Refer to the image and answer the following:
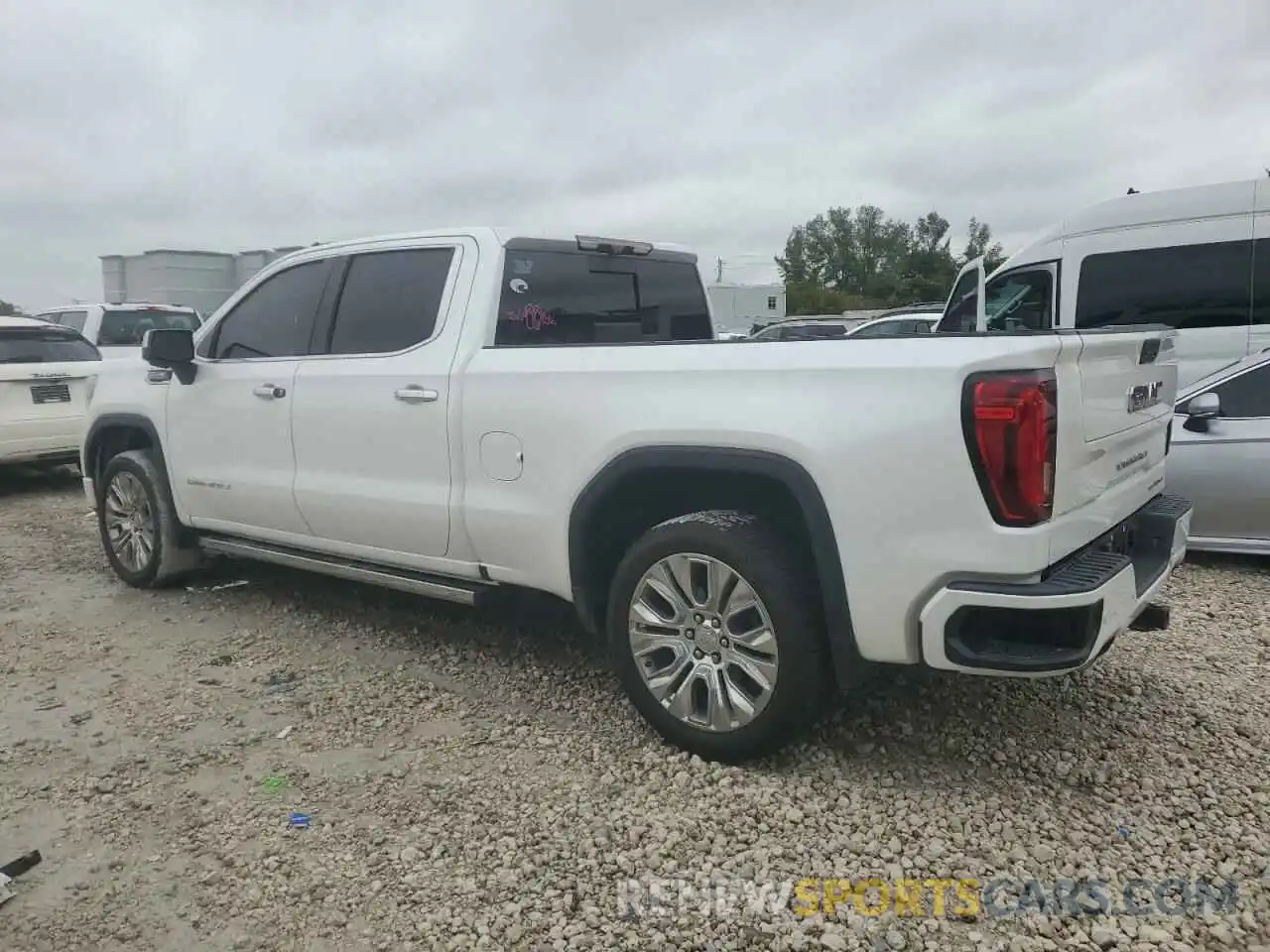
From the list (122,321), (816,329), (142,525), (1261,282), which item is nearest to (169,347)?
(142,525)

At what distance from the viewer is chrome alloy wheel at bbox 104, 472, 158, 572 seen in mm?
5539

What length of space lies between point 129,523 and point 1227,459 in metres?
6.24

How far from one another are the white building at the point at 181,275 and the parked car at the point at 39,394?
31.6 feet

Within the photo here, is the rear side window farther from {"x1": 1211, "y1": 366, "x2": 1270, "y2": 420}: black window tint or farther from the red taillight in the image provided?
{"x1": 1211, "y1": 366, "x2": 1270, "y2": 420}: black window tint

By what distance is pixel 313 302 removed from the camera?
15.1 ft

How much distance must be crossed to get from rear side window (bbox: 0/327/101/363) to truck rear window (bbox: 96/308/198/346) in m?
2.33

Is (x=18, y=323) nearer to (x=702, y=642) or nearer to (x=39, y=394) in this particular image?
(x=39, y=394)

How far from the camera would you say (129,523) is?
5.67 metres

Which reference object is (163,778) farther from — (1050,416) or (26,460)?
(26,460)

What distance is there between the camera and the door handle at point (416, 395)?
3.88 meters

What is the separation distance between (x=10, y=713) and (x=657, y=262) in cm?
337

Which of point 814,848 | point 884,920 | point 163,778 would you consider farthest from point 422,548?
point 884,920

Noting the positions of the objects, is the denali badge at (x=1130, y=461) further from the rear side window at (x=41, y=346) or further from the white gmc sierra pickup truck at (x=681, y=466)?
the rear side window at (x=41, y=346)

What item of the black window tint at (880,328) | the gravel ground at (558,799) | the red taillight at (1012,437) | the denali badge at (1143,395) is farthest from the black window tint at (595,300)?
the black window tint at (880,328)
